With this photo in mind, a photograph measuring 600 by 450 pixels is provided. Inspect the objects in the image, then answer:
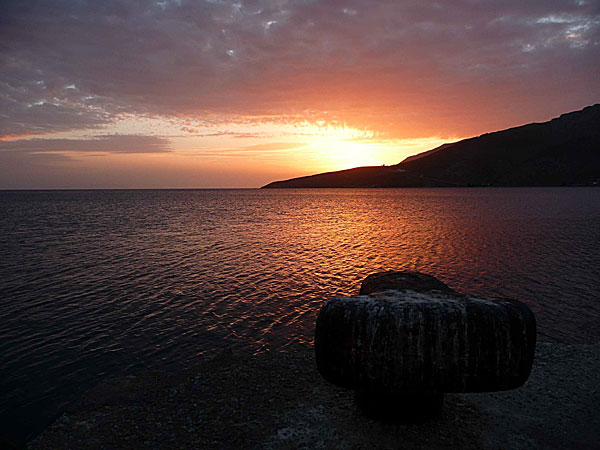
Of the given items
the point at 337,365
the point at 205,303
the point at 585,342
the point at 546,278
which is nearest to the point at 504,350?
the point at 337,365

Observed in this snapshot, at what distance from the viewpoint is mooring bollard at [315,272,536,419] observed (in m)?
7.58

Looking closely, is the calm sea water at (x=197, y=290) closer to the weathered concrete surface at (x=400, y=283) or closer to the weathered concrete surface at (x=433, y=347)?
the weathered concrete surface at (x=400, y=283)

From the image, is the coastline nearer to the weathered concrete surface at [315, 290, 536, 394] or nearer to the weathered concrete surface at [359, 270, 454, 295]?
the weathered concrete surface at [315, 290, 536, 394]

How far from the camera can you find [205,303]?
1964 cm

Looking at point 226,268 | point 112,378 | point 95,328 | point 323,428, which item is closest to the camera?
point 323,428

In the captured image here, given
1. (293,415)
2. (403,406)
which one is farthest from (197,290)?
(403,406)

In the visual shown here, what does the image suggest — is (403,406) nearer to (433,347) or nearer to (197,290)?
(433,347)

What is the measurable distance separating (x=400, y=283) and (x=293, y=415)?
4.52 m

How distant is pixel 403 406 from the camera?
8773 millimetres

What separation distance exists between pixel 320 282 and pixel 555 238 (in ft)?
106

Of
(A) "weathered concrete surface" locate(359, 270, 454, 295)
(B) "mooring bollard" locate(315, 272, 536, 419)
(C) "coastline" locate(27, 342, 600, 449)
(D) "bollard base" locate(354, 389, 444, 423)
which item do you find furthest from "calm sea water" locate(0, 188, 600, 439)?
(B) "mooring bollard" locate(315, 272, 536, 419)

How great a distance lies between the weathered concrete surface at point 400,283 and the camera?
1036cm

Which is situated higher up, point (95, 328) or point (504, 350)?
point (504, 350)

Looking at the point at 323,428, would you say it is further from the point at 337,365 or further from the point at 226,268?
the point at 226,268
